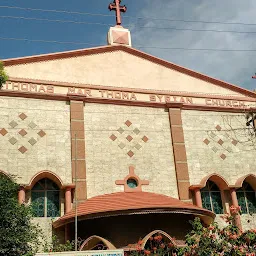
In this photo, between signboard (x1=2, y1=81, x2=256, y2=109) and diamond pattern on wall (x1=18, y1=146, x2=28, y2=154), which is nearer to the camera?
diamond pattern on wall (x1=18, y1=146, x2=28, y2=154)

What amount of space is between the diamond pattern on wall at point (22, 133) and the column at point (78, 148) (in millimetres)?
1366

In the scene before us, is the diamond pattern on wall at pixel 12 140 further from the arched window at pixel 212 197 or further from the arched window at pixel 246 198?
the arched window at pixel 246 198

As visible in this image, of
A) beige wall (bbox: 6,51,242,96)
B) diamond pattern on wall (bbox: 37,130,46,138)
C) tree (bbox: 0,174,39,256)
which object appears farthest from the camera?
beige wall (bbox: 6,51,242,96)

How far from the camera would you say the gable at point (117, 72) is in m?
18.9

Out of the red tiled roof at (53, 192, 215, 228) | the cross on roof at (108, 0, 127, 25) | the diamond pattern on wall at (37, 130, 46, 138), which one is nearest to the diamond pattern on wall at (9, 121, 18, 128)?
the diamond pattern on wall at (37, 130, 46, 138)

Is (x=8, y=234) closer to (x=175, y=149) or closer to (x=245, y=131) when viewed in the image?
(x=175, y=149)

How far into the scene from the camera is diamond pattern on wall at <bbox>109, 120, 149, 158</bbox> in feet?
60.6

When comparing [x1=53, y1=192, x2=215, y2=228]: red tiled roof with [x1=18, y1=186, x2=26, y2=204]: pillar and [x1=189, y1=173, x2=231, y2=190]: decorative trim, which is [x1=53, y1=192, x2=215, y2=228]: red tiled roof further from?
[x1=189, y1=173, x2=231, y2=190]: decorative trim

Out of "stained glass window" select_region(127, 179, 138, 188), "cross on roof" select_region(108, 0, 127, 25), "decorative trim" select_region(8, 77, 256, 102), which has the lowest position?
"stained glass window" select_region(127, 179, 138, 188)

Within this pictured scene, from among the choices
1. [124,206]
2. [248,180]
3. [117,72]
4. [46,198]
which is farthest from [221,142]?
[46,198]

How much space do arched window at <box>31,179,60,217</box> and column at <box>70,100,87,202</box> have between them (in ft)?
3.25

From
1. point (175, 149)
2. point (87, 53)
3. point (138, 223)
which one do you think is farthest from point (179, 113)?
point (138, 223)

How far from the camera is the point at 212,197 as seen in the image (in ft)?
62.9

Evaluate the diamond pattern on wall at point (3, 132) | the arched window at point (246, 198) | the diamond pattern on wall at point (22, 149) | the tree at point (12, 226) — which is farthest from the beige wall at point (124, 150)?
the tree at point (12, 226)
